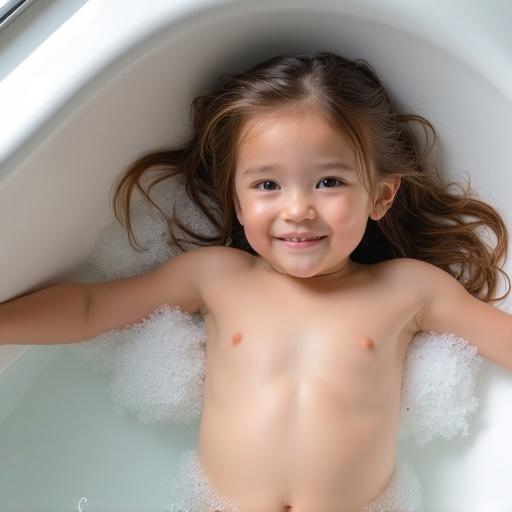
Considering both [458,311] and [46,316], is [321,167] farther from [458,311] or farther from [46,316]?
[46,316]

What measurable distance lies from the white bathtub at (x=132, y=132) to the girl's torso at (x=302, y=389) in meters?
0.18

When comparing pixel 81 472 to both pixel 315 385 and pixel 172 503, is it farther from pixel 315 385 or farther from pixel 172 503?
pixel 315 385

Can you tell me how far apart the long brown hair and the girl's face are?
0.02m

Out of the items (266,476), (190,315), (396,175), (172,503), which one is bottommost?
(172,503)

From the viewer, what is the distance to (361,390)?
1102 mm

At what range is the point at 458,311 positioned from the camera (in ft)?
3.80

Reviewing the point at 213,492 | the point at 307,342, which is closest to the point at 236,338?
the point at 307,342

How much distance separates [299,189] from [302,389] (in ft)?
0.88

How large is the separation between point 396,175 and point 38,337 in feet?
1.74

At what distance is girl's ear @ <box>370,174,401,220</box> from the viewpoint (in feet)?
3.69

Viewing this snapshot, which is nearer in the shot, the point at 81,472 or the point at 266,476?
the point at 266,476

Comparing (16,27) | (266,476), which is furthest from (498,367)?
(16,27)

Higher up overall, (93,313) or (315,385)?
(93,313)

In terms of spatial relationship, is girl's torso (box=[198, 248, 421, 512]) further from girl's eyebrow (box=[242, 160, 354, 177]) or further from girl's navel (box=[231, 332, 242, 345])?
girl's eyebrow (box=[242, 160, 354, 177])
